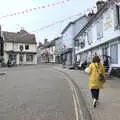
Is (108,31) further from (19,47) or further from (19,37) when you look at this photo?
(19,37)

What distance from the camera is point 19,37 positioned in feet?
323

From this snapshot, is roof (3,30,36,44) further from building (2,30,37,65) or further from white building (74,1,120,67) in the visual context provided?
white building (74,1,120,67)

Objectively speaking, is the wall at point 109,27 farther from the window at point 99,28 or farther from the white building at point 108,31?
the window at point 99,28

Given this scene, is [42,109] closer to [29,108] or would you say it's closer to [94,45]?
[29,108]

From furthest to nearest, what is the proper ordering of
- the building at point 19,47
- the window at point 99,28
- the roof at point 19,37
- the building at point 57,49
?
1. the building at point 57,49
2. the roof at point 19,37
3. the building at point 19,47
4. the window at point 99,28

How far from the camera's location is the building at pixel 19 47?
9375cm

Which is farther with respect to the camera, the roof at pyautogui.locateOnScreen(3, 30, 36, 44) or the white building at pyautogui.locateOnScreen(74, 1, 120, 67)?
the roof at pyautogui.locateOnScreen(3, 30, 36, 44)

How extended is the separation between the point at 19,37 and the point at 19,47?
325 centimetres

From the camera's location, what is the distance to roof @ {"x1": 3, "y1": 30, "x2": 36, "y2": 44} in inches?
3728

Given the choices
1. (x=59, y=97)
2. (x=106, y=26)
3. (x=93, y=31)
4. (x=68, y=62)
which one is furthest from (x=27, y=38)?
(x=59, y=97)

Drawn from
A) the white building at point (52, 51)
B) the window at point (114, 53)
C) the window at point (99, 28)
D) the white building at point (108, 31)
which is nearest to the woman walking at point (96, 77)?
the white building at point (108, 31)

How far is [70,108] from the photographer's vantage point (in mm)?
13477

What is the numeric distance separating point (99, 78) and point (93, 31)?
95.6ft

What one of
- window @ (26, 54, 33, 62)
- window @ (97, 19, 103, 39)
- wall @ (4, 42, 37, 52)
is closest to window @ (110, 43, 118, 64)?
window @ (97, 19, 103, 39)
